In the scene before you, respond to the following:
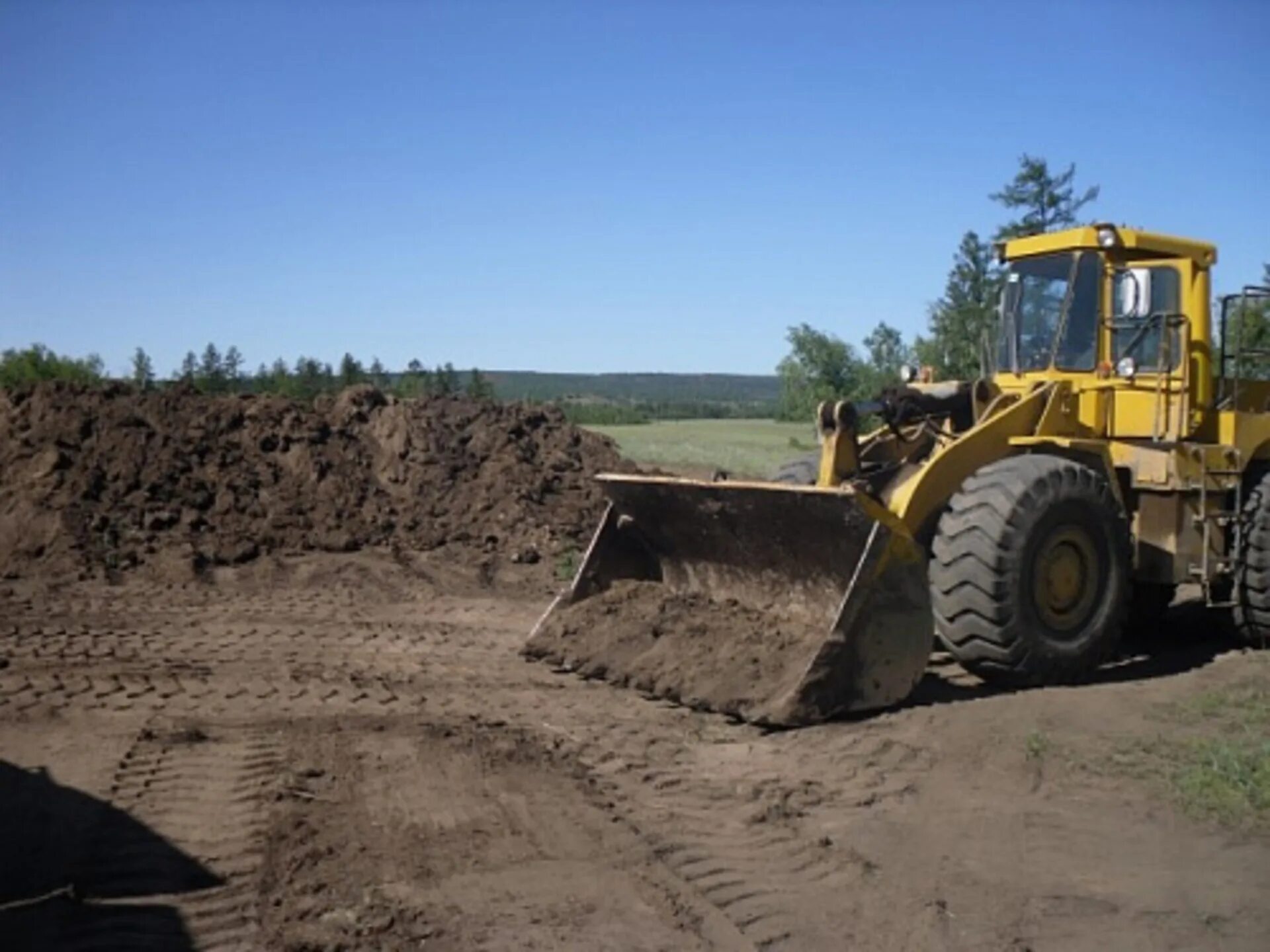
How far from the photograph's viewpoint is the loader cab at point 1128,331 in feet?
29.1

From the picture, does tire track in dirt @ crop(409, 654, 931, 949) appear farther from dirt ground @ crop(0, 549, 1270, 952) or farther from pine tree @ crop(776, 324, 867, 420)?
pine tree @ crop(776, 324, 867, 420)

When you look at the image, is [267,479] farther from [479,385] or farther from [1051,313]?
[479,385]

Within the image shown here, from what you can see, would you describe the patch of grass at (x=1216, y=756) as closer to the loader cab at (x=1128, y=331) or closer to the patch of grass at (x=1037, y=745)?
the patch of grass at (x=1037, y=745)

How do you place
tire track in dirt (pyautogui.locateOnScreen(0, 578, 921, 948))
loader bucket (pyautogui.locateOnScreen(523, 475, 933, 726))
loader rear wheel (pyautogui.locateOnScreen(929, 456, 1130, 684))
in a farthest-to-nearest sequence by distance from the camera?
loader rear wheel (pyautogui.locateOnScreen(929, 456, 1130, 684))
loader bucket (pyautogui.locateOnScreen(523, 475, 933, 726))
tire track in dirt (pyautogui.locateOnScreen(0, 578, 921, 948))

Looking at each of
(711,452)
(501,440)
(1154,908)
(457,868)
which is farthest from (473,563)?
(711,452)

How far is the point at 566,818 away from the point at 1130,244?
6.02m

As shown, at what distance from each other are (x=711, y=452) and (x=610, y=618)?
3010cm

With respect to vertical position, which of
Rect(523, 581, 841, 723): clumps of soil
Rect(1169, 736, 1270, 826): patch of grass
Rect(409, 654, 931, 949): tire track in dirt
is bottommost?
Rect(409, 654, 931, 949): tire track in dirt

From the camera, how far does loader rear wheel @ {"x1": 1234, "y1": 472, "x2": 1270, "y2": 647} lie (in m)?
9.11

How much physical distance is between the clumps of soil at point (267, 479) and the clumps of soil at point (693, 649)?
5.46m

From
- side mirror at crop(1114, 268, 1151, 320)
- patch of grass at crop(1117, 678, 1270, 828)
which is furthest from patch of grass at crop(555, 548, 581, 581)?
patch of grass at crop(1117, 678, 1270, 828)

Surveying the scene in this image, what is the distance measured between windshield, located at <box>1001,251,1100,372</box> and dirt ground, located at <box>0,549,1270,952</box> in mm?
2330

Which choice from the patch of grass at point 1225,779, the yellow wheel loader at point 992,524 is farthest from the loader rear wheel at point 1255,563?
the patch of grass at point 1225,779

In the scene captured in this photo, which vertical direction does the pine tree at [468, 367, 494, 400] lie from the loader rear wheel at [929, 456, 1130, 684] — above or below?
above
